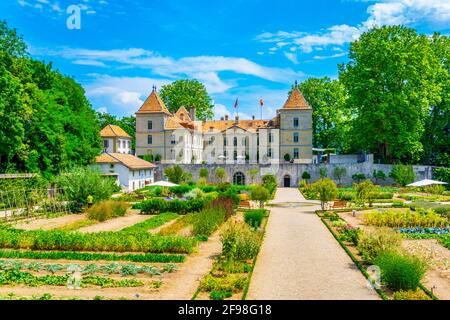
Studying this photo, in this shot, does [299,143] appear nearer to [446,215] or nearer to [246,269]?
[446,215]

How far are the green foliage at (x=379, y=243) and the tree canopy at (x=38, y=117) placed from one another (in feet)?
78.9

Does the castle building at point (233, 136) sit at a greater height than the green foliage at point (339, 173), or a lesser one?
greater

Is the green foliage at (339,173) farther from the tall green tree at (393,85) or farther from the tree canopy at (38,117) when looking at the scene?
the tree canopy at (38,117)

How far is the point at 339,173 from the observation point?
50969 millimetres

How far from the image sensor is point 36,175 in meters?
31.7

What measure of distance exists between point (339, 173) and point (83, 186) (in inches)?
1247

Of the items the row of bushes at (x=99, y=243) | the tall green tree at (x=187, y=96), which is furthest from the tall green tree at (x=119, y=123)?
the row of bushes at (x=99, y=243)

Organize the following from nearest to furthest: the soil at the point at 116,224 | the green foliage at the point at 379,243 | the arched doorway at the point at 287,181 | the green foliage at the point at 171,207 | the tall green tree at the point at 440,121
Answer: the green foliage at the point at 379,243, the soil at the point at 116,224, the green foliage at the point at 171,207, the tall green tree at the point at 440,121, the arched doorway at the point at 287,181

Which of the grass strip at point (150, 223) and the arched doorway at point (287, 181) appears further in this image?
the arched doorway at point (287, 181)

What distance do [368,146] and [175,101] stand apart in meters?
34.8

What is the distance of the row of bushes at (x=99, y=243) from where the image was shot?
51.3 feet

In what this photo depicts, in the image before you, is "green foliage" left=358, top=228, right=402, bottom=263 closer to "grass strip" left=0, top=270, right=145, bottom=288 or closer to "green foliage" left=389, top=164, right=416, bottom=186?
"grass strip" left=0, top=270, right=145, bottom=288
